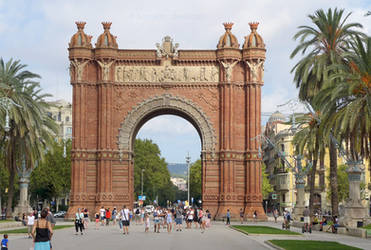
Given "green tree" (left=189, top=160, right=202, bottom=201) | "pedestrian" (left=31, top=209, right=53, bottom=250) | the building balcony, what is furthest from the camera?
"green tree" (left=189, top=160, right=202, bottom=201)

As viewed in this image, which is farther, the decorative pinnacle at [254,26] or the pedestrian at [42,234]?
the decorative pinnacle at [254,26]

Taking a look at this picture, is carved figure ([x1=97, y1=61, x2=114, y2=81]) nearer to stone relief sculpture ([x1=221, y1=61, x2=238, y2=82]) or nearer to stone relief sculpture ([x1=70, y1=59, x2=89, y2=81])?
stone relief sculpture ([x1=70, y1=59, x2=89, y2=81])

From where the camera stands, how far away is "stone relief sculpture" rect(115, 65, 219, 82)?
60188 mm

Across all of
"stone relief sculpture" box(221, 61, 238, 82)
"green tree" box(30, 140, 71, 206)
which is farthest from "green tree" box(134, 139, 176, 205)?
"stone relief sculpture" box(221, 61, 238, 82)

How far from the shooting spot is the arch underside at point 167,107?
59844mm

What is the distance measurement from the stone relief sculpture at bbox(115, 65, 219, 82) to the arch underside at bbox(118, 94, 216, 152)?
1.88 m

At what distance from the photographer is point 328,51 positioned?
46500mm

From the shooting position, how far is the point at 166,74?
A: 198 feet

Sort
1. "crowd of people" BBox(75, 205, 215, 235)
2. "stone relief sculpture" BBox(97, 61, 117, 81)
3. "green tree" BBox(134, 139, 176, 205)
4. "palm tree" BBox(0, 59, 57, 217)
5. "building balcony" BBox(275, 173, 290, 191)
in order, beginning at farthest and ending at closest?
"green tree" BBox(134, 139, 176, 205), "building balcony" BBox(275, 173, 290, 191), "stone relief sculpture" BBox(97, 61, 117, 81), "palm tree" BBox(0, 59, 57, 217), "crowd of people" BBox(75, 205, 215, 235)

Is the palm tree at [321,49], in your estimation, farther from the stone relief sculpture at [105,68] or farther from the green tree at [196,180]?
the green tree at [196,180]

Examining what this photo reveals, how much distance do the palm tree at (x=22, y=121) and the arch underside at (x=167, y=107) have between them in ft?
31.3

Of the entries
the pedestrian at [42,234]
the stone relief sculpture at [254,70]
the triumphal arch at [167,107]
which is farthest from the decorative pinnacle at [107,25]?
the pedestrian at [42,234]

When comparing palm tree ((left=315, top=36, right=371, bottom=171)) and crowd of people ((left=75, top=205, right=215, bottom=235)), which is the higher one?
palm tree ((left=315, top=36, right=371, bottom=171))

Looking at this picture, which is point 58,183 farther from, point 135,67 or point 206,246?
point 206,246
